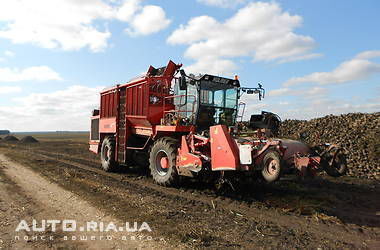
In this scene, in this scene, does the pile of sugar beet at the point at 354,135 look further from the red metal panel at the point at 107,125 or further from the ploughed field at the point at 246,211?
the red metal panel at the point at 107,125

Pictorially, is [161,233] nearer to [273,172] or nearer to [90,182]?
[273,172]

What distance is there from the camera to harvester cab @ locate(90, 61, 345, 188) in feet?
18.6

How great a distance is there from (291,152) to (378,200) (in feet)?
8.18

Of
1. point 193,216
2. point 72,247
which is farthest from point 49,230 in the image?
point 193,216

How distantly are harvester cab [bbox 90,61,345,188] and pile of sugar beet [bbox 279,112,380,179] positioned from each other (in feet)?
8.83

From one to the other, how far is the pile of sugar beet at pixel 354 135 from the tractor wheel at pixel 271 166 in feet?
11.8

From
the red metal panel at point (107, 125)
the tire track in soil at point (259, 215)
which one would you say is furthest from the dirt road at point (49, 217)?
the red metal panel at point (107, 125)

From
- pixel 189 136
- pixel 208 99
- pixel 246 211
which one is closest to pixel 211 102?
pixel 208 99

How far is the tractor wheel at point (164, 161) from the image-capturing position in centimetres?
719

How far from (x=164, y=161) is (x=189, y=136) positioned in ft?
3.96

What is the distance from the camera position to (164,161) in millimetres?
7680

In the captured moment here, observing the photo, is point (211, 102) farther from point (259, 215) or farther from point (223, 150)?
point (259, 215)

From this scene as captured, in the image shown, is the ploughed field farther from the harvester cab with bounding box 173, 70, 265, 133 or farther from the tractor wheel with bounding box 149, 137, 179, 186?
the harvester cab with bounding box 173, 70, 265, 133

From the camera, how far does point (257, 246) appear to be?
371cm
